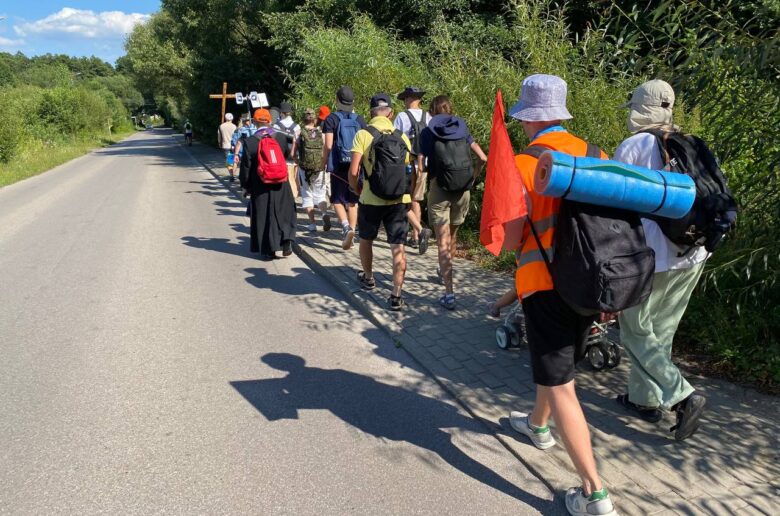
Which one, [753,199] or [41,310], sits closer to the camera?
[753,199]

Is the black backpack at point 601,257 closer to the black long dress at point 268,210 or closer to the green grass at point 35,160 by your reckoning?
the black long dress at point 268,210

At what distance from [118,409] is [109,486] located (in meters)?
0.89

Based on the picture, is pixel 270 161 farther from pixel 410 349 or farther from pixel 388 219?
pixel 410 349

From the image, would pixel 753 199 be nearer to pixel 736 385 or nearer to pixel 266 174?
pixel 736 385

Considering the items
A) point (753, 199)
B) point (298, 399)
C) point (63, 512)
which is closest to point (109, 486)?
point (63, 512)

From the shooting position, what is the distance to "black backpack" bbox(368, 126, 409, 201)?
498 cm

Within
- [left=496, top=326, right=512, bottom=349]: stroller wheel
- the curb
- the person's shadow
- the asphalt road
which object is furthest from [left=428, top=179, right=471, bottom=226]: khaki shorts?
the person's shadow

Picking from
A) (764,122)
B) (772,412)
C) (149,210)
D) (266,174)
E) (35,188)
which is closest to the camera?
(772,412)

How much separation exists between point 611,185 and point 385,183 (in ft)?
9.91

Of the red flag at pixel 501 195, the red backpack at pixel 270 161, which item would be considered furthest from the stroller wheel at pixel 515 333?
the red backpack at pixel 270 161

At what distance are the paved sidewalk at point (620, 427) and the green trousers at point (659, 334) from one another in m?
0.28

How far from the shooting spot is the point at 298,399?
12.6ft

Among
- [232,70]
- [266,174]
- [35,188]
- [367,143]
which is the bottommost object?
[35,188]

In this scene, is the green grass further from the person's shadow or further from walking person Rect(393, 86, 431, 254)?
the person's shadow
